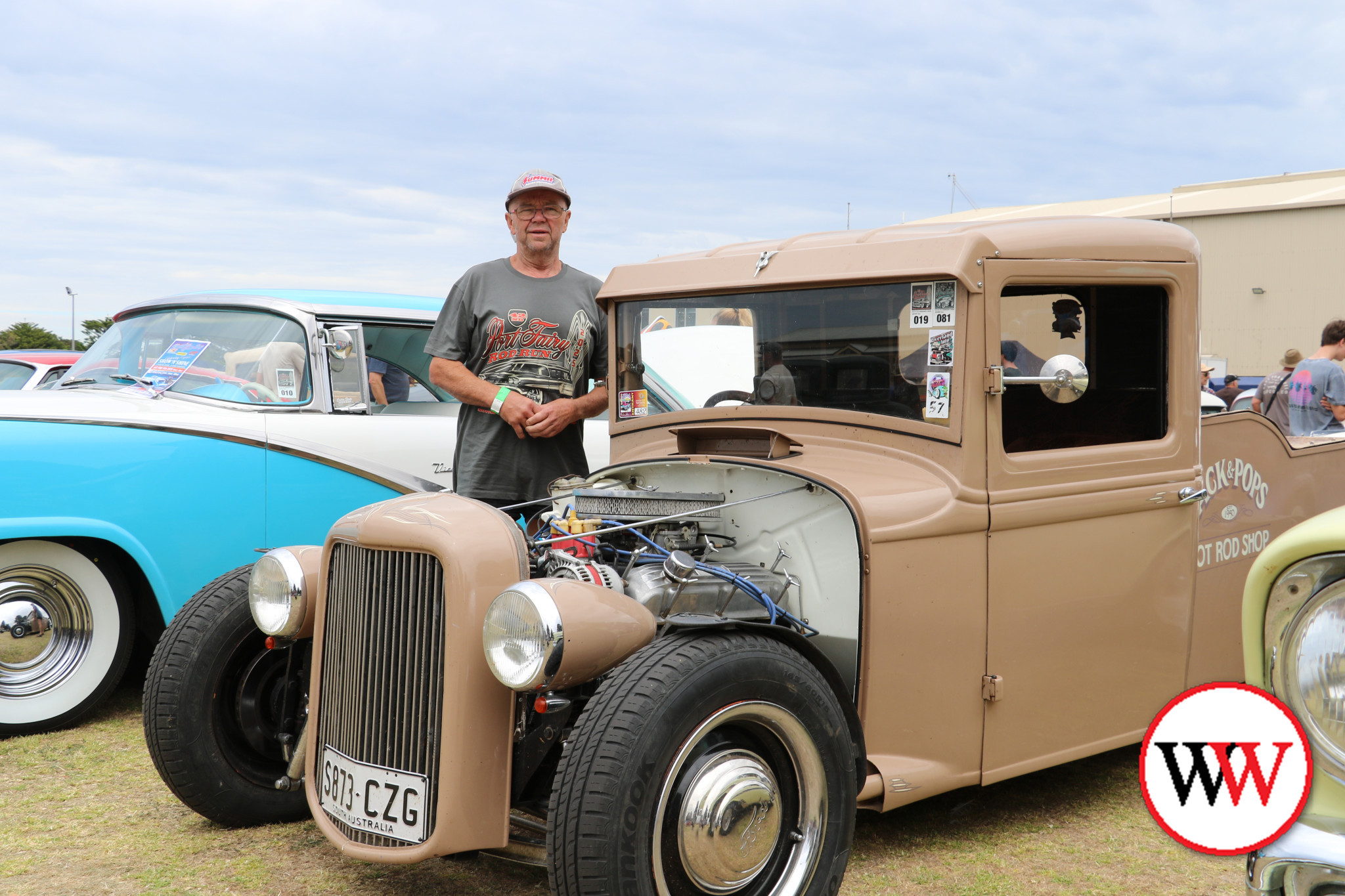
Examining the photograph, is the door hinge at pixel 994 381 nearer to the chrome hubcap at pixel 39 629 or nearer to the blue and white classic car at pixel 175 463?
the blue and white classic car at pixel 175 463

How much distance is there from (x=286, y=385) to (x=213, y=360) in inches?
15.9

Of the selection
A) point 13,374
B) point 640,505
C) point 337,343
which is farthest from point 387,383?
point 13,374

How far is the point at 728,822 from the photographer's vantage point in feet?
8.26

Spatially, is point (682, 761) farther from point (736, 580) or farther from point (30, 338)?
point (30, 338)

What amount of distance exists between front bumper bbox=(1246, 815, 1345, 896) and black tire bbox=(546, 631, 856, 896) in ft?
3.67

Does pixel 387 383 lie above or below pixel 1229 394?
above

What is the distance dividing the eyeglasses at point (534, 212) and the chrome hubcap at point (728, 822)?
7.91ft

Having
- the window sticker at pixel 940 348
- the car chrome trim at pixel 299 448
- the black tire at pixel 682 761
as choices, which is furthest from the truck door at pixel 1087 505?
the car chrome trim at pixel 299 448

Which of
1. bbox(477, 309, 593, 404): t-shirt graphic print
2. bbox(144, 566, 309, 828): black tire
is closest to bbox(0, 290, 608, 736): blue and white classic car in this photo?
bbox(477, 309, 593, 404): t-shirt graphic print

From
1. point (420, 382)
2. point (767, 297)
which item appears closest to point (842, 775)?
point (767, 297)

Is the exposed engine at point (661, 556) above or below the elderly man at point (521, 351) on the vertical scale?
below

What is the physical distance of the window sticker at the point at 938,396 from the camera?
3146mm

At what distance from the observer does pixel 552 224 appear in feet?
14.2

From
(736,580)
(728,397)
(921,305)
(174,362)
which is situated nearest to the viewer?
(736,580)
